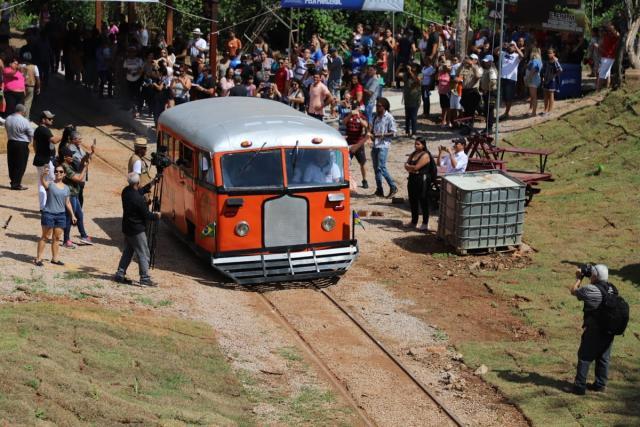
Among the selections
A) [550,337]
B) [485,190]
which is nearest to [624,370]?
[550,337]

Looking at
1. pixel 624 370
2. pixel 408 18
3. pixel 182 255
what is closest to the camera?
pixel 624 370

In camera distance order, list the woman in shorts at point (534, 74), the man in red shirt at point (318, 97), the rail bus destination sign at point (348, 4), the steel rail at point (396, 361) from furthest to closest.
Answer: the rail bus destination sign at point (348, 4)
the woman in shorts at point (534, 74)
the man in red shirt at point (318, 97)
the steel rail at point (396, 361)

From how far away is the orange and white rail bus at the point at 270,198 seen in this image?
17609 millimetres

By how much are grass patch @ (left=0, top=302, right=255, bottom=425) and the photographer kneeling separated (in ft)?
13.0

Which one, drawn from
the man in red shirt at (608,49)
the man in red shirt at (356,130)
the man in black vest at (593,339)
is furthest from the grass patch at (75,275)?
the man in red shirt at (608,49)

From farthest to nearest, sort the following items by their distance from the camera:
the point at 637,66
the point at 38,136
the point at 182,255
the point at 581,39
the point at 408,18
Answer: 1. the point at 408,18
2. the point at 581,39
3. the point at 637,66
4. the point at 38,136
5. the point at 182,255

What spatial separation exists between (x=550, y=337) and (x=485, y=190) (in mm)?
4099

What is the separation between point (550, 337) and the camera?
1623 cm

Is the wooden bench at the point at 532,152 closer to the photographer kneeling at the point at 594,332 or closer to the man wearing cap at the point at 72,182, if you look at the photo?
the man wearing cap at the point at 72,182

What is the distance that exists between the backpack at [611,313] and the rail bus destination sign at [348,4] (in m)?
18.3

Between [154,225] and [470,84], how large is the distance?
503 inches

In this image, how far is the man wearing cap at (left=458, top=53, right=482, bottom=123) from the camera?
95.0 ft

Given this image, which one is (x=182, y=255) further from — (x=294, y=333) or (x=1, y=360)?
(x=1, y=360)

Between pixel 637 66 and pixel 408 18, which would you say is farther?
pixel 408 18
